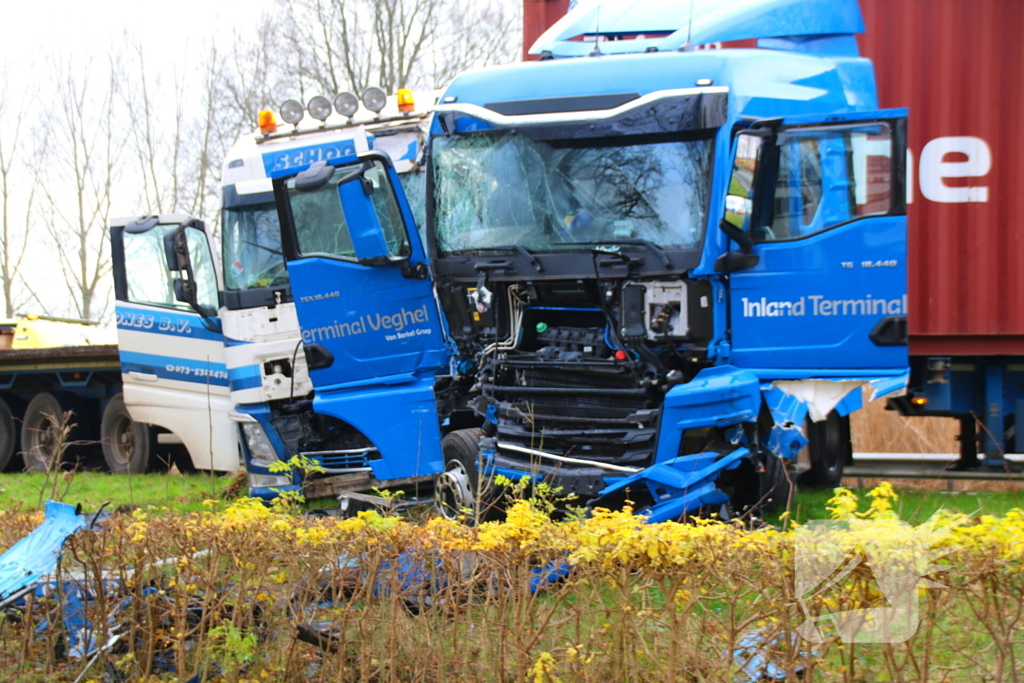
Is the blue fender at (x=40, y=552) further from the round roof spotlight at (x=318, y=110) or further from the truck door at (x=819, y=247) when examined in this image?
the round roof spotlight at (x=318, y=110)

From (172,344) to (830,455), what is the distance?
624 centimetres

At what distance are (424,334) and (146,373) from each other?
13.2 feet

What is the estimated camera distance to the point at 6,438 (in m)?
14.6

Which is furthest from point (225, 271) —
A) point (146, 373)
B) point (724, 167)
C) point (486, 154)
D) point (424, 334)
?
point (724, 167)

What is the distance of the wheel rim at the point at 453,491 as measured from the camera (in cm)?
698

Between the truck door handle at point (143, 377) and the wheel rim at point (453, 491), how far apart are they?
14.9ft

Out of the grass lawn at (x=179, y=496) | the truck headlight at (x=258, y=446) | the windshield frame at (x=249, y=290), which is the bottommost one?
the grass lawn at (x=179, y=496)

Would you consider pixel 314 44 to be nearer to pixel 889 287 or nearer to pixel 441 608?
pixel 889 287

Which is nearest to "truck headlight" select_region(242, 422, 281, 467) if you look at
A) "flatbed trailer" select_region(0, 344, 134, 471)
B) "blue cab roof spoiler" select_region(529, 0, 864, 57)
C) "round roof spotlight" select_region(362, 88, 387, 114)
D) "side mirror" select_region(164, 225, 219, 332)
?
"side mirror" select_region(164, 225, 219, 332)

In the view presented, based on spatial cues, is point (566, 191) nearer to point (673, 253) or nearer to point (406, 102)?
point (673, 253)

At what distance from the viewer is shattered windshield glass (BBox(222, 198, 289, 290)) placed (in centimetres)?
945

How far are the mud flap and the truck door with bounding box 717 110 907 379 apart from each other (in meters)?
0.73

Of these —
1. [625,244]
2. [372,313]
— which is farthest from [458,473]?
[625,244]

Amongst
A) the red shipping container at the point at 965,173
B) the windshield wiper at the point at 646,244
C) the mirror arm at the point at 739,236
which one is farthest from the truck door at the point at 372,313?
the red shipping container at the point at 965,173
